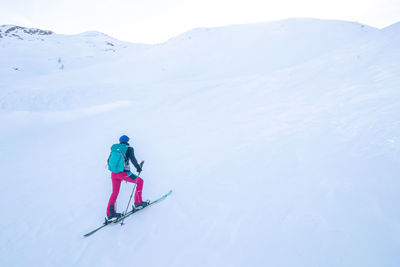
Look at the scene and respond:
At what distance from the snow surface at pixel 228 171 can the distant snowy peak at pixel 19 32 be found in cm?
4024

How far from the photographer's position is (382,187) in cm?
381

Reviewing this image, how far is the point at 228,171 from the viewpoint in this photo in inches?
229

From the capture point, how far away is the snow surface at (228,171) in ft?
12.0

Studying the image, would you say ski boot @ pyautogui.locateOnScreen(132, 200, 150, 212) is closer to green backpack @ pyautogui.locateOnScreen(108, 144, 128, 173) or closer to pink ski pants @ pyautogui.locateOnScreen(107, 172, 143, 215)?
pink ski pants @ pyautogui.locateOnScreen(107, 172, 143, 215)

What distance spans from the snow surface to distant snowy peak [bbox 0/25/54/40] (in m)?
40.2

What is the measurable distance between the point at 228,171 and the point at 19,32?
59.7 metres

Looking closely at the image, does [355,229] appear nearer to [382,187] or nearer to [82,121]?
[382,187]

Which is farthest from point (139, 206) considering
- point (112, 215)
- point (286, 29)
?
point (286, 29)

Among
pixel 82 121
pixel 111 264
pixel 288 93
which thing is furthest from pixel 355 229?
pixel 82 121

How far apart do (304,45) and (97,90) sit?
65.6 feet

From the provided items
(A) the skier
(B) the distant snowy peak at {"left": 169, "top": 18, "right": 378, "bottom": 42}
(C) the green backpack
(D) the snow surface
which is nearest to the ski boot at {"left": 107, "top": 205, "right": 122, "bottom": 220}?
(A) the skier

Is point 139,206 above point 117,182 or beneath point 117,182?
beneath

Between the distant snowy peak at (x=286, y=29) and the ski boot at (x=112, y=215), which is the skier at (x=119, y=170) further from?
the distant snowy peak at (x=286, y=29)

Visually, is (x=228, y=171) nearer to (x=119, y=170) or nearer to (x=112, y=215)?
(x=119, y=170)
